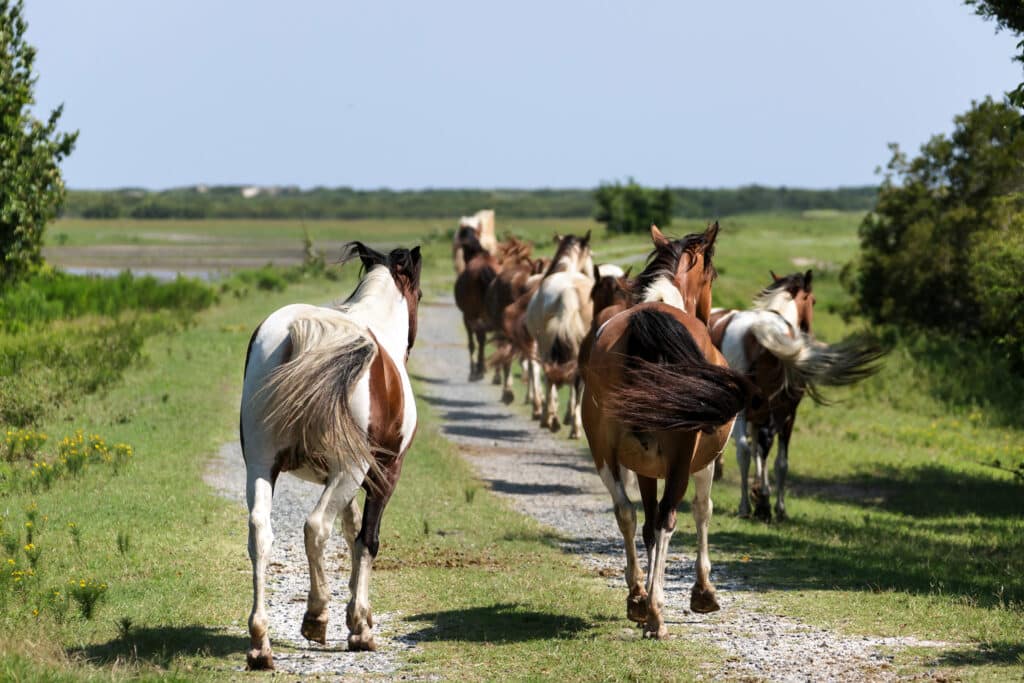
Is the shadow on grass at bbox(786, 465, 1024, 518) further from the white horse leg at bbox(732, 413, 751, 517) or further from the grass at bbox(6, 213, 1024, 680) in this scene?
the white horse leg at bbox(732, 413, 751, 517)

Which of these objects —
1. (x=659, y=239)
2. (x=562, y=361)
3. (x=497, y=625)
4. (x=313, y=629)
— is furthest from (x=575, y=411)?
(x=313, y=629)

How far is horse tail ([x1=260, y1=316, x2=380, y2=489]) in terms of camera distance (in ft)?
24.4

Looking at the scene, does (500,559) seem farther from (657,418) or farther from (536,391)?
(536,391)

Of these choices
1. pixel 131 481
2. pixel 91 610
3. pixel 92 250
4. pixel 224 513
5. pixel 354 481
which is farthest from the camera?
pixel 92 250

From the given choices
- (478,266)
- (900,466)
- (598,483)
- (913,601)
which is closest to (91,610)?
(913,601)

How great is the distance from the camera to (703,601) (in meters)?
9.29

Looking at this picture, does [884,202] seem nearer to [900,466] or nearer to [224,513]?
[900,466]

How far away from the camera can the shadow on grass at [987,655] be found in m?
8.00

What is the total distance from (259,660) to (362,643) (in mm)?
887

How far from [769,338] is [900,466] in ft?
26.5

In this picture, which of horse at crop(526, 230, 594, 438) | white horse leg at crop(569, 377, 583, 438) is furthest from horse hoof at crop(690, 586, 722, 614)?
white horse leg at crop(569, 377, 583, 438)

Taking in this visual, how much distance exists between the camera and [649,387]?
848 cm

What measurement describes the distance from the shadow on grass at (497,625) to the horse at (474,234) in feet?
59.8

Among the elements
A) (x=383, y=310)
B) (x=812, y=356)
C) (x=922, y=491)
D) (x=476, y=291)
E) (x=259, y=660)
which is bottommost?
(x=922, y=491)
